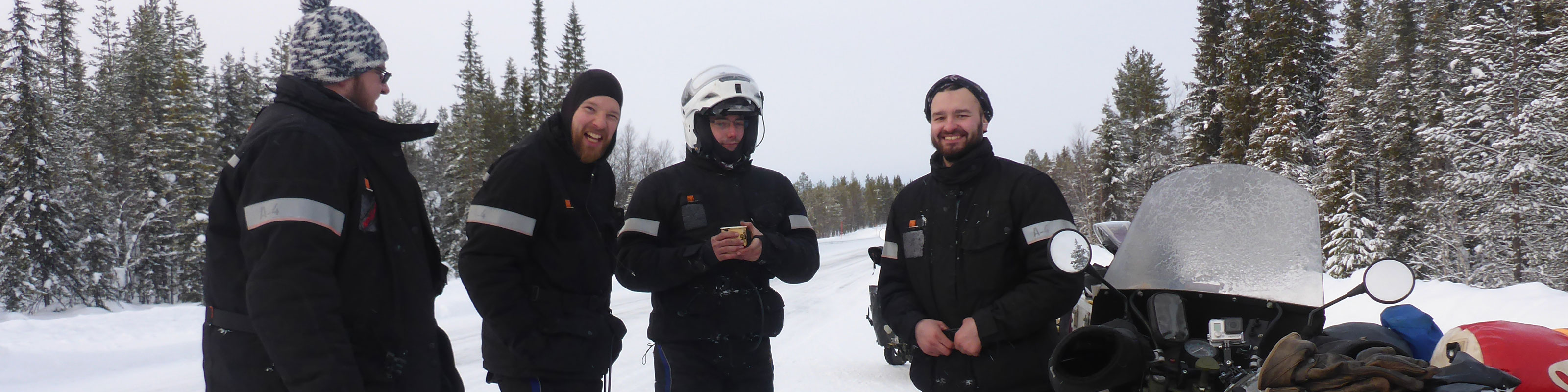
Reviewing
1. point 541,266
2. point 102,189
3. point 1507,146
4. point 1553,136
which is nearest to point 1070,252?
point 541,266

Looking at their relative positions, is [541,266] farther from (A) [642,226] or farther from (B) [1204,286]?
(B) [1204,286]

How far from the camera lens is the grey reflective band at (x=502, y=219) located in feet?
8.68

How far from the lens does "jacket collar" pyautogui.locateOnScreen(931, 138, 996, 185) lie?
117 inches

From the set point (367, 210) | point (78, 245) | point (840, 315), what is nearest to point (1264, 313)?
point (367, 210)

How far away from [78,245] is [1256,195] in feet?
109

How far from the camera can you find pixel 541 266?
9.02ft

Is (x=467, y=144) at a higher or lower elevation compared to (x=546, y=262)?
higher

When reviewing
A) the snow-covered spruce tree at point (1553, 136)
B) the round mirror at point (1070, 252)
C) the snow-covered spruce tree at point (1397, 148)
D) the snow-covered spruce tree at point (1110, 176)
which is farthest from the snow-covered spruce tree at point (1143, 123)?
the round mirror at point (1070, 252)

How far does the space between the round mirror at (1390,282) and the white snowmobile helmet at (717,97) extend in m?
2.51

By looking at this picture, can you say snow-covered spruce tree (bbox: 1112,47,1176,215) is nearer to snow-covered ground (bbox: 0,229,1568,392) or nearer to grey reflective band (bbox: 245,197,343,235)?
snow-covered ground (bbox: 0,229,1568,392)

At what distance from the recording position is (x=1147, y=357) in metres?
2.14

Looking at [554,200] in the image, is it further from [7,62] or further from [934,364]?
[7,62]

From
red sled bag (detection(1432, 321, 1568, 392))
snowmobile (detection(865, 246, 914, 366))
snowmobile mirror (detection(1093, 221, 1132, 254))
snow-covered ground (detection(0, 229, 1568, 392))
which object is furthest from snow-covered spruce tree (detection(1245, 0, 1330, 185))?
red sled bag (detection(1432, 321, 1568, 392))

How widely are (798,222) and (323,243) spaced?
7.38 ft
